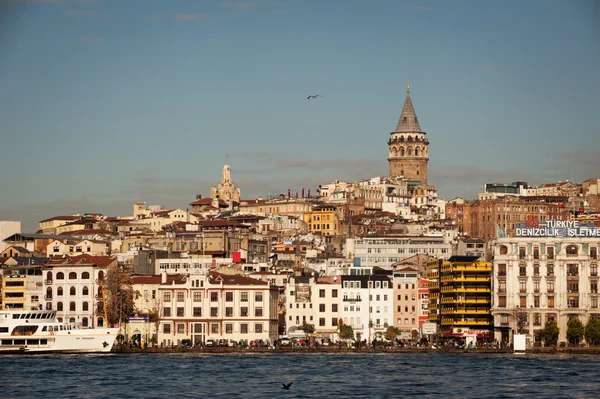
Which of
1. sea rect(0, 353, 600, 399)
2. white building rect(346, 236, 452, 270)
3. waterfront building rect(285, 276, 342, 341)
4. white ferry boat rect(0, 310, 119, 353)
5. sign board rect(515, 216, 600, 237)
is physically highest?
white building rect(346, 236, 452, 270)

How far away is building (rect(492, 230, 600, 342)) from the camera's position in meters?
124

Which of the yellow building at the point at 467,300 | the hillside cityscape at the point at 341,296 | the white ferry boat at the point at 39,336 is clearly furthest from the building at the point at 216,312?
the yellow building at the point at 467,300

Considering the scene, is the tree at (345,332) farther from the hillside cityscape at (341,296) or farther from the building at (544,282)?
the building at (544,282)

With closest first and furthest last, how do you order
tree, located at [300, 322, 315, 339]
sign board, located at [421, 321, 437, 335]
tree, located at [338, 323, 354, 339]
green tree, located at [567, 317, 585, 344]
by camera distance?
green tree, located at [567, 317, 585, 344] < sign board, located at [421, 321, 437, 335] < tree, located at [338, 323, 354, 339] < tree, located at [300, 322, 315, 339]

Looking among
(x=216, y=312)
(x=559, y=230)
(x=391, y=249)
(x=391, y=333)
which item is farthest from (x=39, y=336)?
(x=391, y=249)

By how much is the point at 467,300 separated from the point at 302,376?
40.5 m

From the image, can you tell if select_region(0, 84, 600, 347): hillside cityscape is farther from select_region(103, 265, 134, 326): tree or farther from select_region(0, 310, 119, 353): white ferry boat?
select_region(0, 310, 119, 353): white ferry boat

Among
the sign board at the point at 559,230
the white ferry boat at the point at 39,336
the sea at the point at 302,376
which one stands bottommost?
the sea at the point at 302,376

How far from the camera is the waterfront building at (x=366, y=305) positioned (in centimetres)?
13700

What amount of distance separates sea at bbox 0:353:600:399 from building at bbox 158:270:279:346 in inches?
474

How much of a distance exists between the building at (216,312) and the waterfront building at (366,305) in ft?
27.7

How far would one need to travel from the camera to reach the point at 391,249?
17112cm

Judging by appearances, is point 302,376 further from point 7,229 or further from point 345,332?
point 7,229

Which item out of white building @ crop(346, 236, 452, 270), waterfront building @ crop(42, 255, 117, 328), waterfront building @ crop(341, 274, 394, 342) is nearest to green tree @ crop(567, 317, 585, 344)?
waterfront building @ crop(341, 274, 394, 342)
